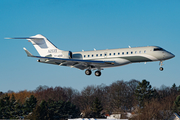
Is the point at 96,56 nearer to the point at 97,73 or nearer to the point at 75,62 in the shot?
the point at 97,73

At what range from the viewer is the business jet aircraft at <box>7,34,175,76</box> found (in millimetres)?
35562

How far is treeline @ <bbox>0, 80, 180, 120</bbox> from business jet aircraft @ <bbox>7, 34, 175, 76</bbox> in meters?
28.7

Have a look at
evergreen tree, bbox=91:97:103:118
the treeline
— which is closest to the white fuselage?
the treeline

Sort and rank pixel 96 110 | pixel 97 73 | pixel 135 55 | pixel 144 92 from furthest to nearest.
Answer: pixel 144 92 < pixel 96 110 < pixel 97 73 < pixel 135 55

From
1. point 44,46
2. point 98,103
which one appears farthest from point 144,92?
point 44,46

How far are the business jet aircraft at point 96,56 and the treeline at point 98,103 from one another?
28.7 meters

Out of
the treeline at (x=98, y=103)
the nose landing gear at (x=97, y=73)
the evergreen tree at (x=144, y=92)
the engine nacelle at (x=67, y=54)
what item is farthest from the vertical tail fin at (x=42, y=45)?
the evergreen tree at (x=144, y=92)

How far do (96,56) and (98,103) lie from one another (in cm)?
4554

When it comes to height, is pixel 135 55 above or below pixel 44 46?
below

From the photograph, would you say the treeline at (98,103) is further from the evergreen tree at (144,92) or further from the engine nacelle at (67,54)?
the engine nacelle at (67,54)

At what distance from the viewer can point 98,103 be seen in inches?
3231

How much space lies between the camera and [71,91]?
12619cm

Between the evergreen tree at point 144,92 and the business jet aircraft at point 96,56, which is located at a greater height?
the business jet aircraft at point 96,56

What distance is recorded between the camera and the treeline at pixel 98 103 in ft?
231
